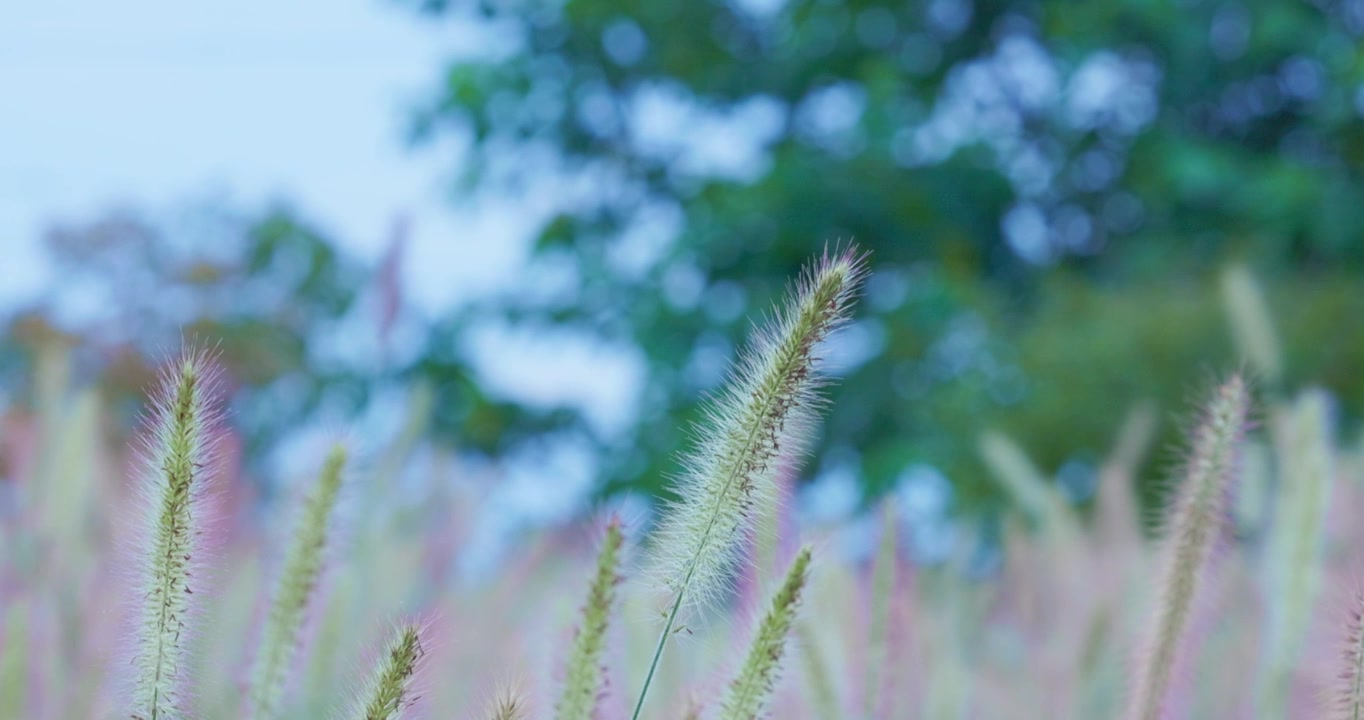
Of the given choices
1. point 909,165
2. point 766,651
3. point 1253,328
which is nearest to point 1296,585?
point 766,651

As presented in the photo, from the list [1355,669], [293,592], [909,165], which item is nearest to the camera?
[1355,669]

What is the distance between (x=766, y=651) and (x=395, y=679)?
14 cm

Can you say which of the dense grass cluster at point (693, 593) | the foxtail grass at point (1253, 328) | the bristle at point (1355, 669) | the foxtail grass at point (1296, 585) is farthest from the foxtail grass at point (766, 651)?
the foxtail grass at point (1253, 328)

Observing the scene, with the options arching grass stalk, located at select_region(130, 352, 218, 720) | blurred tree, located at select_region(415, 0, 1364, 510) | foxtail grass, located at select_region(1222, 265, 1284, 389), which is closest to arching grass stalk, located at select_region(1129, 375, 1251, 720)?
arching grass stalk, located at select_region(130, 352, 218, 720)

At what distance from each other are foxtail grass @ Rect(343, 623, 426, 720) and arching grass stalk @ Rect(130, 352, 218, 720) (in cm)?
10

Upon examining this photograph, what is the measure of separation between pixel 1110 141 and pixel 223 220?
609 centimetres

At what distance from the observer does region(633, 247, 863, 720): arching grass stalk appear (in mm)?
562

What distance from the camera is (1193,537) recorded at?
2.54 ft

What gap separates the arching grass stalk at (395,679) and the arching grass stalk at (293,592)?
0.24m

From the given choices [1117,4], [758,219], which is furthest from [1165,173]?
[758,219]

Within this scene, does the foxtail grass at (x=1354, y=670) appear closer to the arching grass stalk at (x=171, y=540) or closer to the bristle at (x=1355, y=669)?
the bristle at (x=1355, y=669)

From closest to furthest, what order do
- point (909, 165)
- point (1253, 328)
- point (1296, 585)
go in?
point (1296, 585) < point (1253, 328) < point (909, 165)

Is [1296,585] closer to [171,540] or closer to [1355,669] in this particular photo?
[1355,669]

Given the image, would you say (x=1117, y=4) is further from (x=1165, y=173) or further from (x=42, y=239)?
(x=42, y=239)
